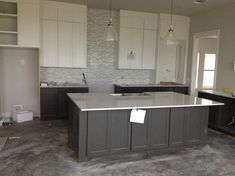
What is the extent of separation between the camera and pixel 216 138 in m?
4.56

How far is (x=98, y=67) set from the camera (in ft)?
20.4

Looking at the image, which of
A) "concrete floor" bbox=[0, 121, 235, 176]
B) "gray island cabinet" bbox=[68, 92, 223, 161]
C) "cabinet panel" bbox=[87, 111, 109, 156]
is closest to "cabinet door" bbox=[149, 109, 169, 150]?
"gray island cabinet" bbox=[68, 92, 223, 161]

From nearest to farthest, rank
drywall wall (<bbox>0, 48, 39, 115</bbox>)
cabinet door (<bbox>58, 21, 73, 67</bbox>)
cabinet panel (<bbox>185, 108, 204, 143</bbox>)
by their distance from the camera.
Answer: cabinet panel (<bbox>185, 108, 204, 143</bbox>) < drywall wall (<bbox>0, 48, 39, 115</bbox>) < cabinet door (<bbox>58, 21, 73, 67</bbox>)

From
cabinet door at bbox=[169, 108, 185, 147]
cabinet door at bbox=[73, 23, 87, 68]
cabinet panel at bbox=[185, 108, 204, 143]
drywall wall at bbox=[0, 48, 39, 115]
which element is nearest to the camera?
cabinet door at bbox=[169, 108, 185, 147]

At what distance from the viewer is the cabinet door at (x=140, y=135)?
3.45 meters

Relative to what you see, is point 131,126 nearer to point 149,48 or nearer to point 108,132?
point 108,132

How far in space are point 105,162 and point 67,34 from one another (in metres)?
3.50

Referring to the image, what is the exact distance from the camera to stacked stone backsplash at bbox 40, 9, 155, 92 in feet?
19.5

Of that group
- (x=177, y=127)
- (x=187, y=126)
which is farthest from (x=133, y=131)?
(x=187, y=126)

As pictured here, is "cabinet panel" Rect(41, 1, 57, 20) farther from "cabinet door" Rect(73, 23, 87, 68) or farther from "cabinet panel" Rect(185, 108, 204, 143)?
"cabinet panel" Rect(185, 108, 204, 143)

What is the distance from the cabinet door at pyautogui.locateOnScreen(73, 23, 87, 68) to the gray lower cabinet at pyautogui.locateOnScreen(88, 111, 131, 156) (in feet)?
9.39

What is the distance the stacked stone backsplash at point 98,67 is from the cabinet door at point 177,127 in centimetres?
299

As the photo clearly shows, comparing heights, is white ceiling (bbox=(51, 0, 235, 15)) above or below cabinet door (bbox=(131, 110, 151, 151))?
above

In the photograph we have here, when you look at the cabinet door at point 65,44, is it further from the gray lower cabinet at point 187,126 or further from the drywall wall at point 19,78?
the gray lower cabinet at point 187,126
